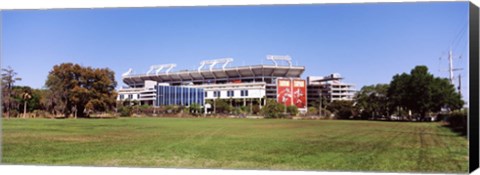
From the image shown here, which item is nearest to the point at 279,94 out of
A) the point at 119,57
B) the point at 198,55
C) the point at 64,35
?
the point at 198,55

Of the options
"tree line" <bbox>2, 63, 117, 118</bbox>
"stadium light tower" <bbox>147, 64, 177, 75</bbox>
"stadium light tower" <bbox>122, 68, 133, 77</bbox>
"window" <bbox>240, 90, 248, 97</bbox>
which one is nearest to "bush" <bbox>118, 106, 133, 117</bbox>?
"tree line" <bbox>2, 63, 117, 118</bbox>

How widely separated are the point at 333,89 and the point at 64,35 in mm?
5041

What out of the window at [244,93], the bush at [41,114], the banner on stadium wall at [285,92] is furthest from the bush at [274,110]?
the bush at [41,114]

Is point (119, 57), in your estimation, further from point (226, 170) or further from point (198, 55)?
point (226, 170)

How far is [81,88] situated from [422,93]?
6.46m

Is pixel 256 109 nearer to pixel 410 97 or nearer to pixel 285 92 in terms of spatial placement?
pixel 285 92

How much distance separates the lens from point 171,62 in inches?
458

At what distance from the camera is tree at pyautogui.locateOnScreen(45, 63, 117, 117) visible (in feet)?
39.4

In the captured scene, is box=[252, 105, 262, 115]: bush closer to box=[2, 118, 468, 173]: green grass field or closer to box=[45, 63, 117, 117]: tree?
box=[2, 118, 468, 173]: green grass field

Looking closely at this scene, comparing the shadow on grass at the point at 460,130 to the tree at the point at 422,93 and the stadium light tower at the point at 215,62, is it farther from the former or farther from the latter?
the stadium light tower at the point at 215,62

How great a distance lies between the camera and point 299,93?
37.5 ft

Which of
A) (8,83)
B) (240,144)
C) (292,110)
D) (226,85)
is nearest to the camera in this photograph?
(240,144)

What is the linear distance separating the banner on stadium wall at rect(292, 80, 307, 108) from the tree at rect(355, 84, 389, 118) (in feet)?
3.08

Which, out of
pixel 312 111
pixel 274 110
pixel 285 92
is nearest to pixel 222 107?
pixel 274 110
